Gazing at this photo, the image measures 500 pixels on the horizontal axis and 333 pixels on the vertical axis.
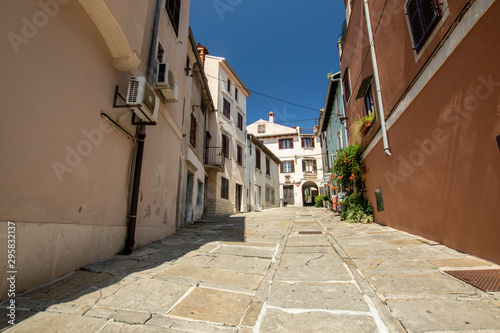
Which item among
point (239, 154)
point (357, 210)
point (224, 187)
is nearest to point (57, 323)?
point (357, 210)

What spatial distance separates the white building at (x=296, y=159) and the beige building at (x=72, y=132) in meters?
24.5

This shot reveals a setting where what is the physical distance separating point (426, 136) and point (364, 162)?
13.6 ft

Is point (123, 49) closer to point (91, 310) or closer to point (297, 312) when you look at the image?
point (91, 310)

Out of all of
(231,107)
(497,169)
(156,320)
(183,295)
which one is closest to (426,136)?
(497,169)

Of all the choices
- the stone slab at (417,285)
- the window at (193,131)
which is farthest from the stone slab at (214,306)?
the window at (193,131)

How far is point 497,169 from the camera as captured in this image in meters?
2.62

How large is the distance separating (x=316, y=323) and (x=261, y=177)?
764 inches

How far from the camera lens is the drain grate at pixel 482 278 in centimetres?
219

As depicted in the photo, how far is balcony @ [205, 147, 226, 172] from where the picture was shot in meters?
12.7

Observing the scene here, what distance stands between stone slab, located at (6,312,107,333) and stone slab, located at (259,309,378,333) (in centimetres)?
129

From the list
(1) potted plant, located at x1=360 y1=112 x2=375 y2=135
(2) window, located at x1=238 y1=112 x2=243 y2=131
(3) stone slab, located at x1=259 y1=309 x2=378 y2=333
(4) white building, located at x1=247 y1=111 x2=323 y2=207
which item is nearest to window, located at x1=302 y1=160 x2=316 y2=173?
(4) white building, located at x1=247 y1=111 x2=323 y2=207

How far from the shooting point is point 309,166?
93.4 ft

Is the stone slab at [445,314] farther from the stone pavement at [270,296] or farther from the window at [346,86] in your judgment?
the window at [346,86]

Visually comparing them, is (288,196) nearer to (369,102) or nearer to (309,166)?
(309,166)
